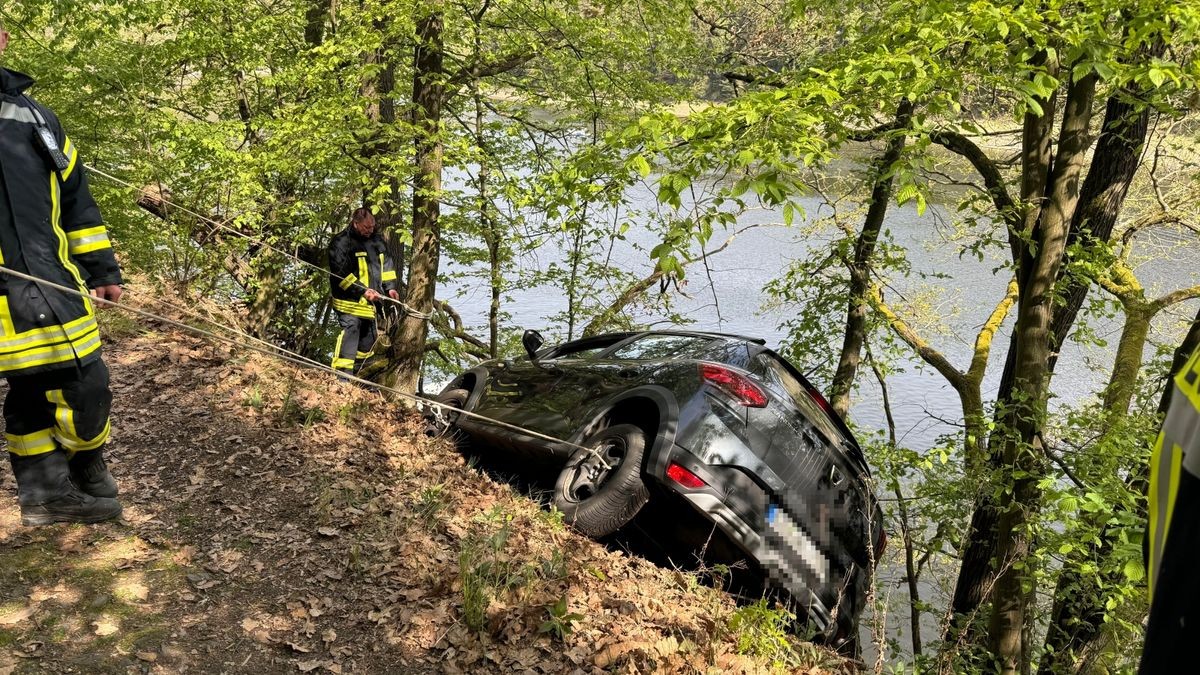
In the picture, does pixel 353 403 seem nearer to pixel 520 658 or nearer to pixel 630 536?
pixel 630 536

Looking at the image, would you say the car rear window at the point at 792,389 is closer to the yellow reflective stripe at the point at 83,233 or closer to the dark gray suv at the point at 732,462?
the dark gray suv at the point at 732,462

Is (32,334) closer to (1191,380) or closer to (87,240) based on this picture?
(87,240)

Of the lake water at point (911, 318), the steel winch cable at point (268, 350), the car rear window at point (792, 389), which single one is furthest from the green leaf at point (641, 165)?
the lake water at point (911, 318)

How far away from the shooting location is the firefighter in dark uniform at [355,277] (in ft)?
24.8

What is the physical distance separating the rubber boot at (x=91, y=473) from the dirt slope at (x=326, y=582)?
0.62 feet

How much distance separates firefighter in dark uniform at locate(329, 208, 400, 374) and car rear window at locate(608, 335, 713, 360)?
3.13 m

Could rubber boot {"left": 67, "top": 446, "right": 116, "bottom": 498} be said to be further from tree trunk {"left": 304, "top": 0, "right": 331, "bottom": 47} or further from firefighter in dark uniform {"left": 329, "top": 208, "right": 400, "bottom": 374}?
tree trunk {"left": 304, "top": 0, "right": 331, "bottom": 47}

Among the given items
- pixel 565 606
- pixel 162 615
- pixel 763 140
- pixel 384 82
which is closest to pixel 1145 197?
pixel 763 140

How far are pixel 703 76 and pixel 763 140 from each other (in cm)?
639

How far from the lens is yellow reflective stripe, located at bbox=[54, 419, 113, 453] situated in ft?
11.1

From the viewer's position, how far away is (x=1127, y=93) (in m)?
5.56

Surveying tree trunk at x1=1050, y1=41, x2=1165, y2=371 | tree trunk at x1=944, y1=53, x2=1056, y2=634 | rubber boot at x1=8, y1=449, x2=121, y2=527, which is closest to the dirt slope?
rubber boot at x1=8, y1=449, x2=121, y2=527

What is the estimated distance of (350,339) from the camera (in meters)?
7.72

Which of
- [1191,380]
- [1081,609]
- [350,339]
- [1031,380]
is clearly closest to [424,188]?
[350,339]
